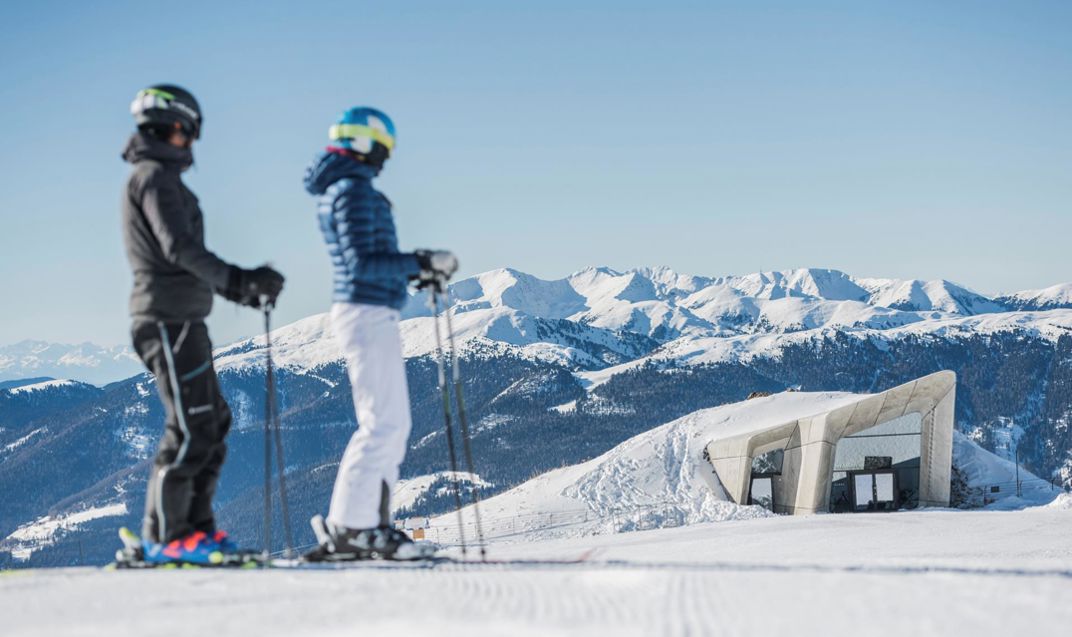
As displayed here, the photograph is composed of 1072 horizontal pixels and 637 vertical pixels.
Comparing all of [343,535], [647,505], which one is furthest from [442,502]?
[343,535]

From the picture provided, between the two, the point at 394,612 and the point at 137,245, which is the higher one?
the point at 137,245

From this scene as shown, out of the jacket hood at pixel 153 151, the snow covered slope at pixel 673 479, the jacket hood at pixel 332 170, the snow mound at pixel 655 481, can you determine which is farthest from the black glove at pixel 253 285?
the snow mound at pixel 655 481

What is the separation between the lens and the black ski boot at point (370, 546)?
5539 mm

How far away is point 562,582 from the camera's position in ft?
14.1

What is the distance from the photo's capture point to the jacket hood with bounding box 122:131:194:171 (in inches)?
222

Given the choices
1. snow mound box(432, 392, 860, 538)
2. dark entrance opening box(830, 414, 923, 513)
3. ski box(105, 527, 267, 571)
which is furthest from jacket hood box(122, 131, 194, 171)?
dark entrance opening box(830, 414, 923, 513)

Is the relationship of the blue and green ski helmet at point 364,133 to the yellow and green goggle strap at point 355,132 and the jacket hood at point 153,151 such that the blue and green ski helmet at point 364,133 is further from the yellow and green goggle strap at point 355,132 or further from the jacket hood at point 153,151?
the jacket hood at point 153,151

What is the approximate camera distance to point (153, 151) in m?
5.63

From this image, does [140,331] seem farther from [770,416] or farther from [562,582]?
[770,416]

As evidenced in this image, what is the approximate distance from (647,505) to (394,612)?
32840 millimetres

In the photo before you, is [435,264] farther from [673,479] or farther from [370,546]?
[673,479]

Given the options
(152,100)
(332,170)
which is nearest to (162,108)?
(152,100)

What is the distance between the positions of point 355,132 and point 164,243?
1.26 meters

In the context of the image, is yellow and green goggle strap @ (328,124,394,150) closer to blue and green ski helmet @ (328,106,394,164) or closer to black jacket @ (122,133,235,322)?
blue and green ski helmet @ (328,106,394,164)
